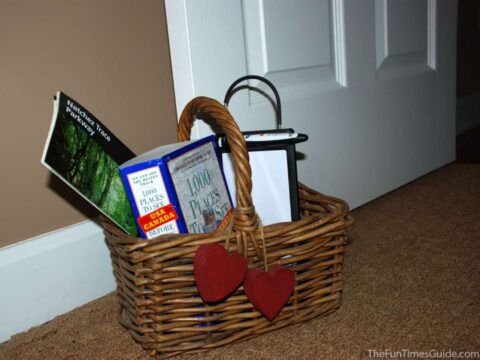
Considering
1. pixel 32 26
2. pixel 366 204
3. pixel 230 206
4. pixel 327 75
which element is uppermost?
pixel 32 26

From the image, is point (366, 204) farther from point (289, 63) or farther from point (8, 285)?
point (8, 285)

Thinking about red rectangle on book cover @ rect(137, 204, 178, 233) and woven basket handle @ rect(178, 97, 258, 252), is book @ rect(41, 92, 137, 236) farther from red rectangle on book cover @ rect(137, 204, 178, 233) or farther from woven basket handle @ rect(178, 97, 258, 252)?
woven basket handle @ rect(178, 97, 258, 252)

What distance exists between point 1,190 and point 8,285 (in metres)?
0.15

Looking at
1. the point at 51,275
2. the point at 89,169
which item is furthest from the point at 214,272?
the point at 51,275

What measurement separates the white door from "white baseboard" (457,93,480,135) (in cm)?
86

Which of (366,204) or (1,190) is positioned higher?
(1,190)

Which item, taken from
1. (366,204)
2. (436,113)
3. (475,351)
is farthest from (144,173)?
(436,113)

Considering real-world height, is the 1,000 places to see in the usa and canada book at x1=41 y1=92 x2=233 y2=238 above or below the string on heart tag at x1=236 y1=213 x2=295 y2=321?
above

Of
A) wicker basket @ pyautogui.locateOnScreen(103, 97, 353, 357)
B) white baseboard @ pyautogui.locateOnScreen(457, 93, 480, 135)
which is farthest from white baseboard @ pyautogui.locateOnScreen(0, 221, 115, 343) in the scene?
white baseboard @ pyautogui.locateOnScreen(457, 93, 480, 135)

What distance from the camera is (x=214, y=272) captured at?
570mm

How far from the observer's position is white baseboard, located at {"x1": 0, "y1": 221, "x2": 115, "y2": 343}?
29.5 inches

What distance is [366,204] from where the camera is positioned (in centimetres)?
129

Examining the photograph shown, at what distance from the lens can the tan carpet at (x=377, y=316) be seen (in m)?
0.65

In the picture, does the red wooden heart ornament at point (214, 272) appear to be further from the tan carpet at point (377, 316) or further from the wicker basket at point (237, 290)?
the tan carpet at point (377, 316)
